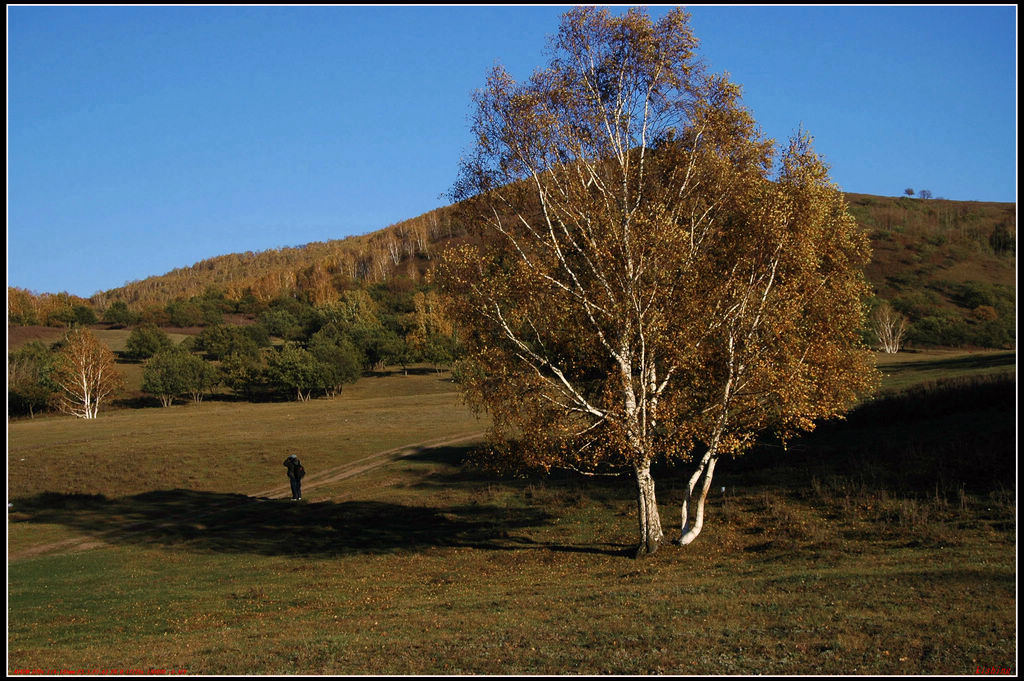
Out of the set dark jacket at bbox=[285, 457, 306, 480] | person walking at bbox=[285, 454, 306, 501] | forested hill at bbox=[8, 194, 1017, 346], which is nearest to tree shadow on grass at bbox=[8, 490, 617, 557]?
person walking at bbox=[285, 454, 306, 501]

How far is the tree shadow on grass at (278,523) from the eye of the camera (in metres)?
27.4

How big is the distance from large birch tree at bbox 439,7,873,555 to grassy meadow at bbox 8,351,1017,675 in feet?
12.8

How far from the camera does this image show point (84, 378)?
90.2 m

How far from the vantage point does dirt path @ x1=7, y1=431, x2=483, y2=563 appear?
2870cm

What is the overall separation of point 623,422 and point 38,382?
95078 millimetres

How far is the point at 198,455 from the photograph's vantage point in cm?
4947

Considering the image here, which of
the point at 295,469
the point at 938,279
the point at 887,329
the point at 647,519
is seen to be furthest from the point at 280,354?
the point at 938,279

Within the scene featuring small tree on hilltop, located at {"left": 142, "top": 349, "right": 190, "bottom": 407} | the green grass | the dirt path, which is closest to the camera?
the dirt path

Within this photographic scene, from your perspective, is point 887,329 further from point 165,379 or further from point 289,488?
point 165,379

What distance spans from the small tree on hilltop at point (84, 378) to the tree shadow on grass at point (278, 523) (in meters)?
57.1

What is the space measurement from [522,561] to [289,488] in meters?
20.8

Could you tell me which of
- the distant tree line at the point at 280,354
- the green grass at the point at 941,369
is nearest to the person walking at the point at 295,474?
the green grass at the point at 941,369

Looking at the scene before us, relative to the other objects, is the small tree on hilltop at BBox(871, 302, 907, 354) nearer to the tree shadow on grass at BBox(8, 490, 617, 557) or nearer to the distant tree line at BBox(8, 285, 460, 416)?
the distant tree line at BBox(8, 285, 460, 416)

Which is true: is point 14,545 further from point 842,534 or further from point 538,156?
point 842,534
